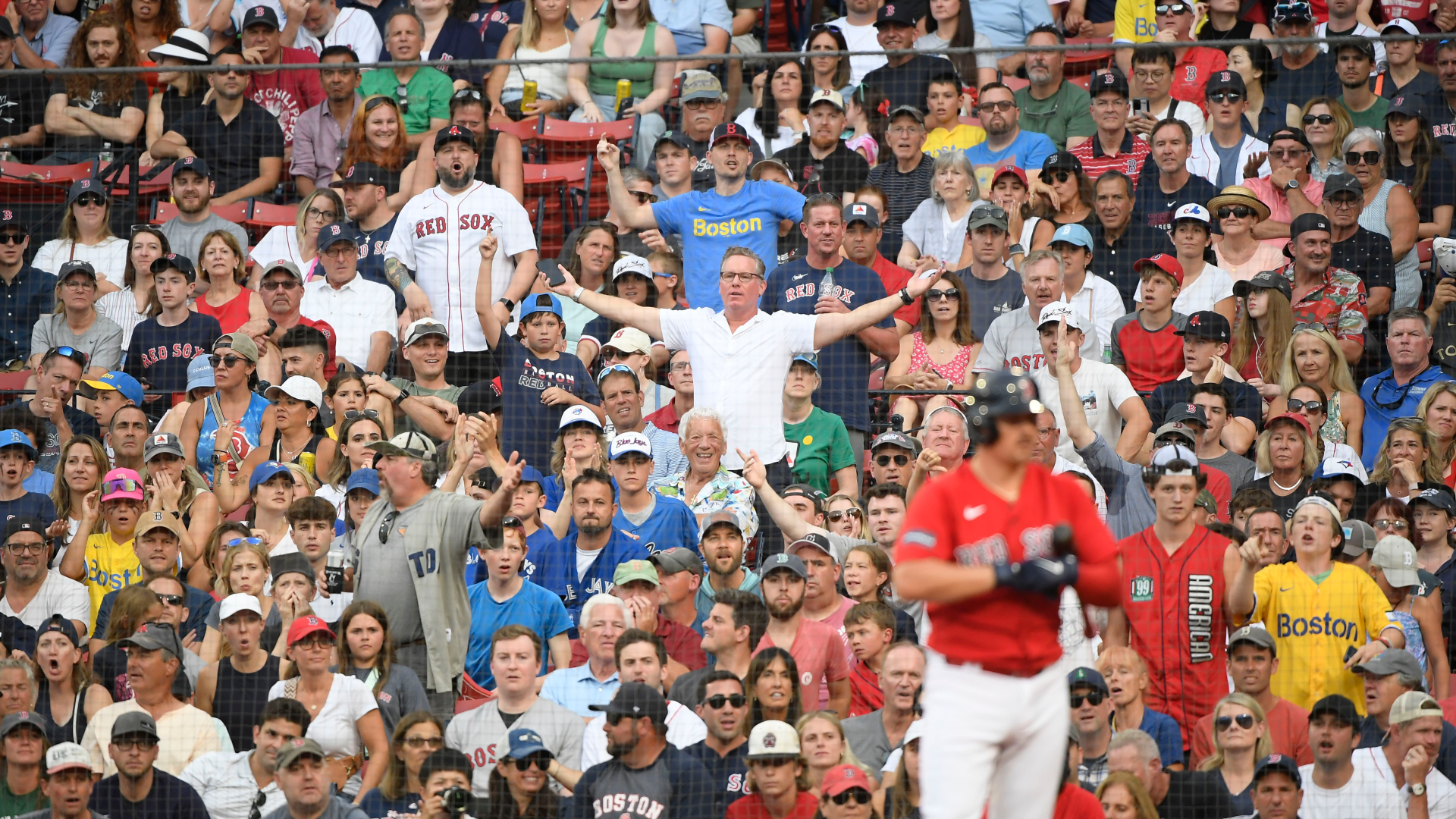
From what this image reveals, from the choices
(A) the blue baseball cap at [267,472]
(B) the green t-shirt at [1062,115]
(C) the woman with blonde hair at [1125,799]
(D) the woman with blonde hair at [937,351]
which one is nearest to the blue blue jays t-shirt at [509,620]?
(A) the blue baseball cap at [267,472]

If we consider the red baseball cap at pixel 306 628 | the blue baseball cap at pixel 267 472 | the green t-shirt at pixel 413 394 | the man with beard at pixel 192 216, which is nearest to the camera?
the red baseball cap at pixel 306 628

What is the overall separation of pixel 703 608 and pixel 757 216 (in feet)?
9.29

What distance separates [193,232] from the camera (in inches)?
505

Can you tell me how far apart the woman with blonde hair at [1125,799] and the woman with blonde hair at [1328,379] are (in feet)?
10.5

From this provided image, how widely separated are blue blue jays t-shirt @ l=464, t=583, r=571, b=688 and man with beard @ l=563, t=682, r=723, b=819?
1231mm

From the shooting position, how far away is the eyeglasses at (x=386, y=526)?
973 centimetres

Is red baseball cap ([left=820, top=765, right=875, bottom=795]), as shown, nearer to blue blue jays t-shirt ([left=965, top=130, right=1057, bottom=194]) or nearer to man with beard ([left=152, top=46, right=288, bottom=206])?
blue blue jays t-shirt ([left=965, top=130, right=1057, bottom=194])

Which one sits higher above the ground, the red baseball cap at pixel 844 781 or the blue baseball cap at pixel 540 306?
the blue baseball cap at pixel 540 306

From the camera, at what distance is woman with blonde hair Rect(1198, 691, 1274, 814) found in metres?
8.58

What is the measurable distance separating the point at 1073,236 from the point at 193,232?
554 cm

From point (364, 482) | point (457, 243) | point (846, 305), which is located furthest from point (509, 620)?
point (457, 243)

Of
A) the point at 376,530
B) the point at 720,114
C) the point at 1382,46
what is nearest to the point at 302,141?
the point at 720,114

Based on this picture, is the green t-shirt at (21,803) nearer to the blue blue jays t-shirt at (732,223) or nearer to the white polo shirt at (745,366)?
the white polo shirt at (745,366)

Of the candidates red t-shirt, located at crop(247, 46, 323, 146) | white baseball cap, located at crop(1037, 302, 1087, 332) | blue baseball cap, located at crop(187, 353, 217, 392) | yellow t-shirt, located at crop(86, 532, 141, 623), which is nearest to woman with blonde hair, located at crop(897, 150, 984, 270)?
white baseball cap, located at crop(1037, 302, 1087, 332)
